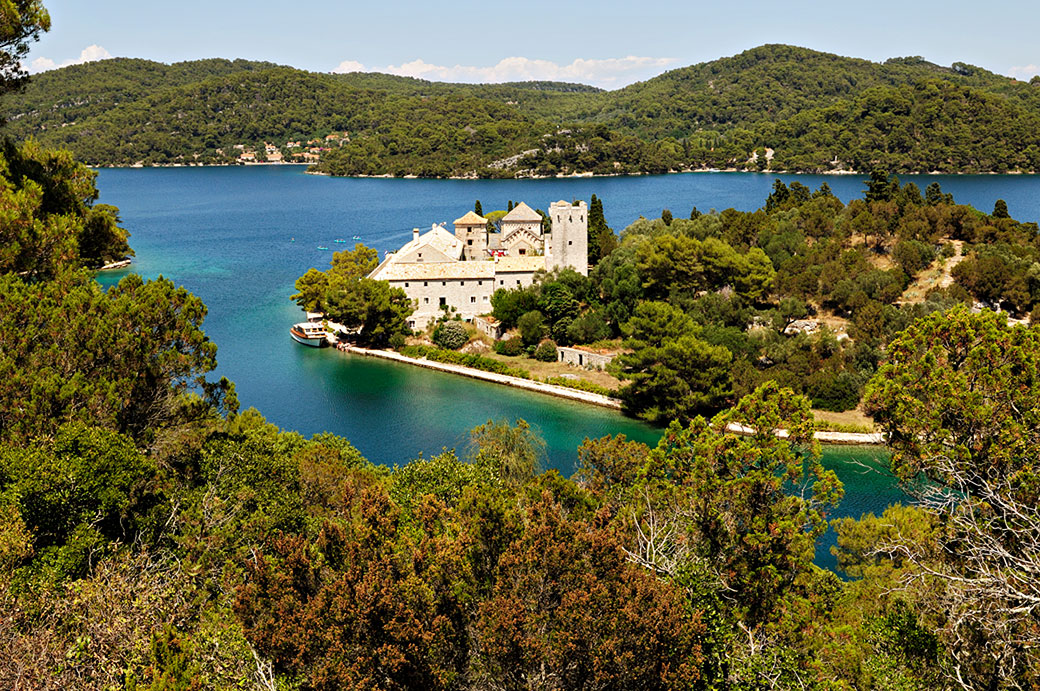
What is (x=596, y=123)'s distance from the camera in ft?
538

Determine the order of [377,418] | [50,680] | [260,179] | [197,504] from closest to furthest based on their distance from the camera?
1. [50,680]
2. [197,504]
3. [377,418]
4. [260,179]

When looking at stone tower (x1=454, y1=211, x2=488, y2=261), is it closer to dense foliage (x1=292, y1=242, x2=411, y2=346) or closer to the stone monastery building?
the stone monastery building

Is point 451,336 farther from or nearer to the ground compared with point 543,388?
farther from the ground

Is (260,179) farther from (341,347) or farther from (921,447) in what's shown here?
(921,447)

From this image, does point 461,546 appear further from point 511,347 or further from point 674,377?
point 511,347

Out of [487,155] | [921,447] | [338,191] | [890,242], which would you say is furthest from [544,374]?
[487,155]

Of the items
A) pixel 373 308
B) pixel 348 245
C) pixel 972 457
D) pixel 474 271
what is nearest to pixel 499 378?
pixel 474 271

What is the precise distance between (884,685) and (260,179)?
134044 mm

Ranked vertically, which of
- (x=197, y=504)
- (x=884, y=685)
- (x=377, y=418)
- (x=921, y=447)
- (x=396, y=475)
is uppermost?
(x=921, y=447)

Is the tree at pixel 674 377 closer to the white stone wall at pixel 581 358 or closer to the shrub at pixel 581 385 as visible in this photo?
the shrub at pixel 581 385

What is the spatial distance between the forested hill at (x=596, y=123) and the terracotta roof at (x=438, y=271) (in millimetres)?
89002

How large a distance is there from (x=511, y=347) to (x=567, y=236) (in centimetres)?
701

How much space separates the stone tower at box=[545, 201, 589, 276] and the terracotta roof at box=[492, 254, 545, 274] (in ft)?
1.62

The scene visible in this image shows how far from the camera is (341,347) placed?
1494 inches
